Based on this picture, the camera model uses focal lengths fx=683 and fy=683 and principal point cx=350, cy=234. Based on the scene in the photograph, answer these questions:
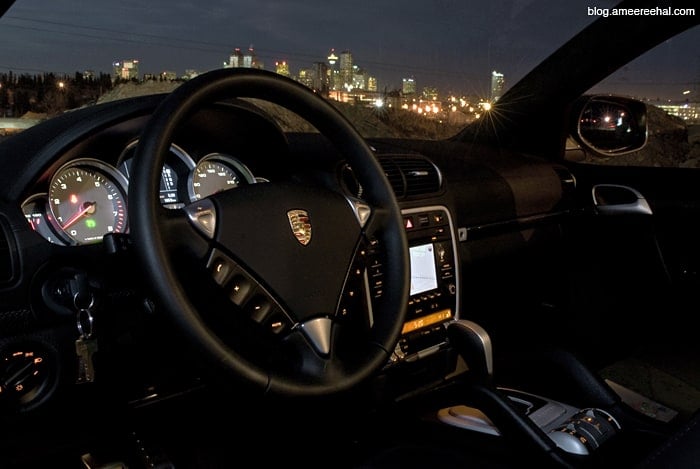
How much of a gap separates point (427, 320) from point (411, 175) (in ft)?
1.88

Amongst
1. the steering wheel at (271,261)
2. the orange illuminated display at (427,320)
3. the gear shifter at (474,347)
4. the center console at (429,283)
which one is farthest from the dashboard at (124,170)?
the gear shifter at (474,347)

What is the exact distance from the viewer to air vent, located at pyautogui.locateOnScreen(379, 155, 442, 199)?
102 inches

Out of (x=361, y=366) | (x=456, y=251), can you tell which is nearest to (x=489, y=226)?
(x=456, y=251)

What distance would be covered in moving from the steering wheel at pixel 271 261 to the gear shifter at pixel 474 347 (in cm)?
78

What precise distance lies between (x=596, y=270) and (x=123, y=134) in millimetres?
2814

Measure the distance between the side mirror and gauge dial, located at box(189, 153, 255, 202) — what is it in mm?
2052

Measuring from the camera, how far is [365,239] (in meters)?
1.84

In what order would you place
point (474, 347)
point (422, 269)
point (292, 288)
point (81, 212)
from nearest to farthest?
point (292, 288) < point (81, 212) < point (474, 347) < point (422, 269)

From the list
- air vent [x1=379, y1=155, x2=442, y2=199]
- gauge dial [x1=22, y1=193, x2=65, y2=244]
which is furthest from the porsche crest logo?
air vent [x1=379, y1=155, x2=442, y2=199]

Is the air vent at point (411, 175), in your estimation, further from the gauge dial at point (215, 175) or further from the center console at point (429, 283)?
the gauge dial at point (215, 175)

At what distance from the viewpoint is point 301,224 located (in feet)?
5.53

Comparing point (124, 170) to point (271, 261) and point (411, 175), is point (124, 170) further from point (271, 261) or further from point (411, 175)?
point (411, 175)

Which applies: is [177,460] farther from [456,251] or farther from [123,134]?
[456,251]

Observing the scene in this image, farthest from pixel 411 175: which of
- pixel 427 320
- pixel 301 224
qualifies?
pixel 301 224
